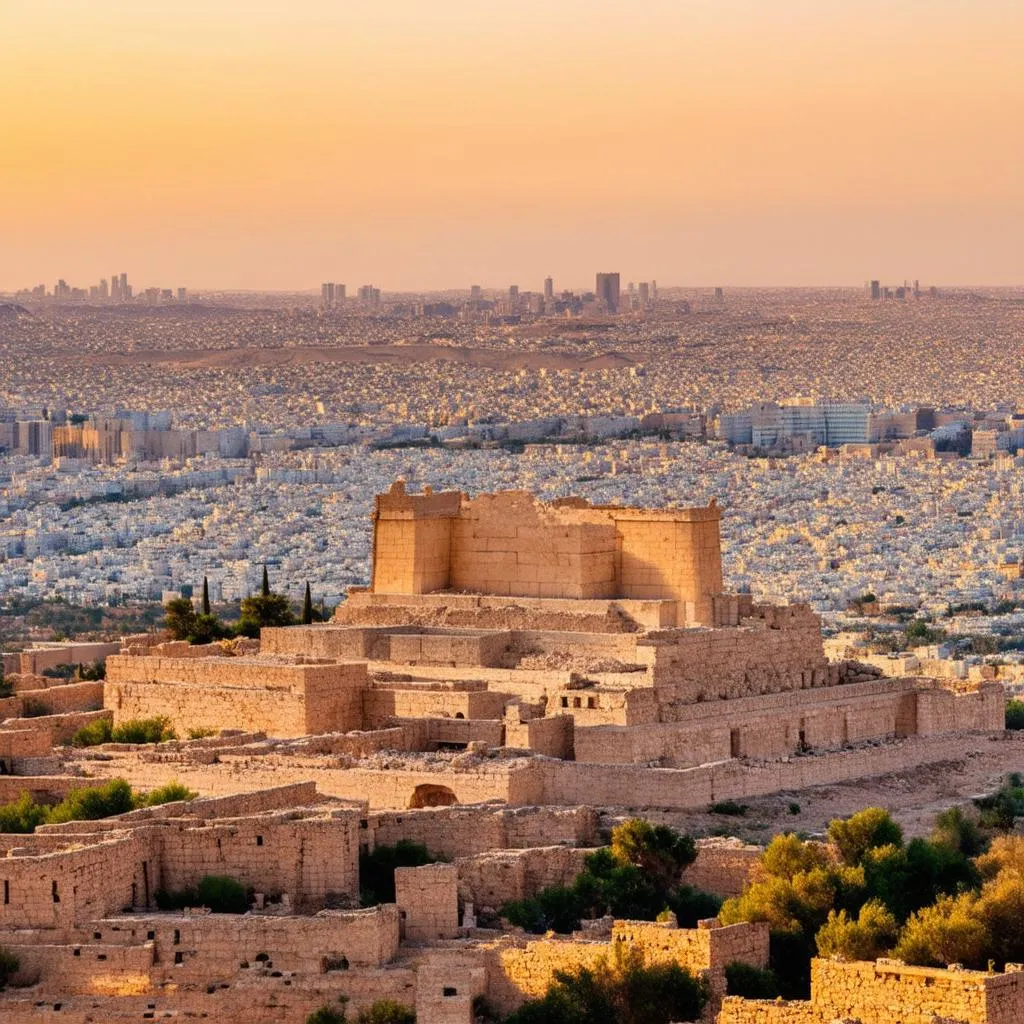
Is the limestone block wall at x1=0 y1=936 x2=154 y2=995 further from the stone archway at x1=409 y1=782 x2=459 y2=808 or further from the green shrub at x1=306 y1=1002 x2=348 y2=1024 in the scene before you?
the stone archway at x1=409 y1=782 x2=459 y2=808

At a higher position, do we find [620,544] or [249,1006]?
[620,544]

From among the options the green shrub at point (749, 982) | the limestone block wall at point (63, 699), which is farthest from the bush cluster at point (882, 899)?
the limestone block wall at point (63, 699)

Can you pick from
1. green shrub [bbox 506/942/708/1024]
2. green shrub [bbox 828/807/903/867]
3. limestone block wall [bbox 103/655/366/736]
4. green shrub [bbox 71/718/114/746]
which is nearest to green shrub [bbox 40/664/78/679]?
limestone block wall [bbox 103/655/366/736]

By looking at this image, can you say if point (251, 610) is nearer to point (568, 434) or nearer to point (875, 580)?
point (875, 580)

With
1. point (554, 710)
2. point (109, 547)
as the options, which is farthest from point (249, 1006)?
point (109, 547)

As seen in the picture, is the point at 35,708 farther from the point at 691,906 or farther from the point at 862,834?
the point at 862,834

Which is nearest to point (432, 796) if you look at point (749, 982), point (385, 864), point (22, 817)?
point (385, 864)
